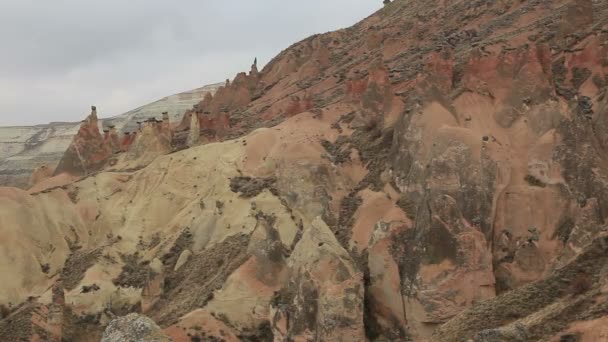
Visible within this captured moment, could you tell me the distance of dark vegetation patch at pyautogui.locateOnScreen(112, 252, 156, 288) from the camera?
38219 millimetres

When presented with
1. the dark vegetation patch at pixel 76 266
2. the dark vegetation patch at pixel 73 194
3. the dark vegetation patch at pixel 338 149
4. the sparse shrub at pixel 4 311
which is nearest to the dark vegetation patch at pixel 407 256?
the dark vegetation patch at pixel 338 149

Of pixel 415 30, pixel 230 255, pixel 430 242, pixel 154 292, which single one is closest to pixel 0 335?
pixel 154 292

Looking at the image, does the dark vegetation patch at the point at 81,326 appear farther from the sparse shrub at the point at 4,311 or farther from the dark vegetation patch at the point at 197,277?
the sparse shrub at the point at 4,311

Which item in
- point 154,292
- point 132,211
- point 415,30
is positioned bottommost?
point 154,292

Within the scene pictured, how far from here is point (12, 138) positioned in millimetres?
149250

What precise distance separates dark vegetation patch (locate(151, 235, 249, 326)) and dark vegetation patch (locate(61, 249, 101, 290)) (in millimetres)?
4321

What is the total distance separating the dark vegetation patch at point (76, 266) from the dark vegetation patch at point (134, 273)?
1727mm

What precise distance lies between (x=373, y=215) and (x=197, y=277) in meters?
9.43

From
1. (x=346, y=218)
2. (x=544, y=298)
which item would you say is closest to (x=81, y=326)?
(x=346, y=218)

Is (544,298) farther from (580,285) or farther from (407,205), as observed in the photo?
(407,205)

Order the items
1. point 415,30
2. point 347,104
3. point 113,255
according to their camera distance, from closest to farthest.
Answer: point 113,255
point 347,104
point 415,30

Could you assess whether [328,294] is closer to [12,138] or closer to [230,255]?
[230,255]

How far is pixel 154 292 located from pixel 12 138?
123080 millimetres

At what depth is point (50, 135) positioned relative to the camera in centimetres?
14400
